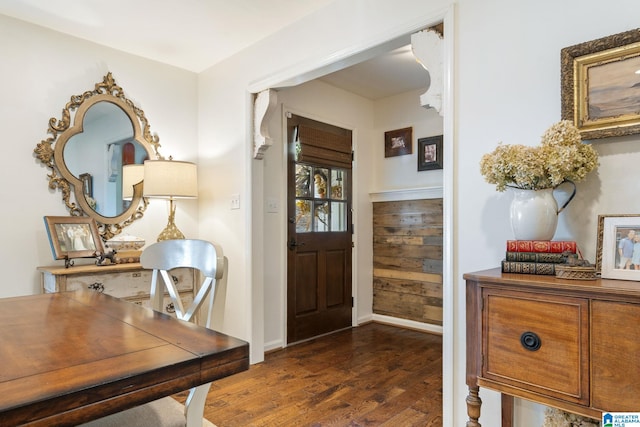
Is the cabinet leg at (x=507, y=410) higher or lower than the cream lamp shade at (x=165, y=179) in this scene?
lower

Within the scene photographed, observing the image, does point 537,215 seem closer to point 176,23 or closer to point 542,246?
point 542,246

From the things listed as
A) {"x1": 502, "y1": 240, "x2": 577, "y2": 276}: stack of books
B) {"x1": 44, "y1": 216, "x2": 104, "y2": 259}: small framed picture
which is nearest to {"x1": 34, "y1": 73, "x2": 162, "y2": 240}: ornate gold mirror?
{"x1": 44, "y1": 216, "x2": 104, "y2": 259}: small framed picture

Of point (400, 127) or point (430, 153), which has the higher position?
point (400, 127)

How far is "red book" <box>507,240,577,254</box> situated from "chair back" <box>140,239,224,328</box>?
1.04 m

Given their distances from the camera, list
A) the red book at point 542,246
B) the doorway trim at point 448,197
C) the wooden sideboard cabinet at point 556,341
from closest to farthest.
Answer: the wooden sideboard cabinet at point 556,341 < the red book at point 542,246 < the doorway trim at point 448,197

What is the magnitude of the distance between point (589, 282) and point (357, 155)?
122 inches

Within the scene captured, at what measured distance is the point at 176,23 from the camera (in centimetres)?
258

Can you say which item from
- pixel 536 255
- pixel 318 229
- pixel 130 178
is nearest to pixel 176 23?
pixel 130 178

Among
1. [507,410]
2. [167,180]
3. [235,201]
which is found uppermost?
[167,180]

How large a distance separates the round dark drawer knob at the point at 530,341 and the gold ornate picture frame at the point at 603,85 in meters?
0.76

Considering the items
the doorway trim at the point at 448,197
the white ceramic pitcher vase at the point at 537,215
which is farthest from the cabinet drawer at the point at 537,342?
the doorway trim at the point at 448,197

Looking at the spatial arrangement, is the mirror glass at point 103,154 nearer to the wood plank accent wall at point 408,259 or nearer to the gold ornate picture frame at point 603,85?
the wood plank accent wall at point 408,259

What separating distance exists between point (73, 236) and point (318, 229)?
2019 millimetres

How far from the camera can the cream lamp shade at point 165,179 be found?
275cm
